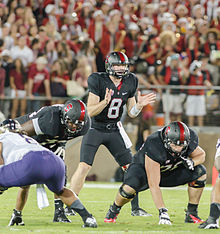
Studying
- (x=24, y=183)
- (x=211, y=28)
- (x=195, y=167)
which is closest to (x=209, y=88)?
(x=211, y=28)

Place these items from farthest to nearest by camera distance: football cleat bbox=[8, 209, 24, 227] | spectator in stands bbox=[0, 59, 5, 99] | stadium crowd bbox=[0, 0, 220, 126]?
stadium crowd bbox=[0, 0, 220, 126] < spectator in stands bbox=[0, 59, 5, 99] < football cleat bbox=[8, 209, 24, 227]

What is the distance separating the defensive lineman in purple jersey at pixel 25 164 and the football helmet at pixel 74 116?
1.82 feet

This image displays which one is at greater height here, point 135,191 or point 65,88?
point 65,88

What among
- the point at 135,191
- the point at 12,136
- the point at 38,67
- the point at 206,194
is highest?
the point at 38,67

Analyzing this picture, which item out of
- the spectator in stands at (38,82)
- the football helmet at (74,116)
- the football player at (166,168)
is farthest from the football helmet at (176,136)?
the spectator in stands at (38,82)

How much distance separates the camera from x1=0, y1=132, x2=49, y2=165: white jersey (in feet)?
17.4

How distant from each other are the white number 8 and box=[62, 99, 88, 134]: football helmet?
1499 mm

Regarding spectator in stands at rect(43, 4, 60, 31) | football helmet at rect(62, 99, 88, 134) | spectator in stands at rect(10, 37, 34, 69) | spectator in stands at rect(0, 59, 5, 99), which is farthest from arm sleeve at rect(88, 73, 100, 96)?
spectator in stands at rect(43, 4, 60, 31)

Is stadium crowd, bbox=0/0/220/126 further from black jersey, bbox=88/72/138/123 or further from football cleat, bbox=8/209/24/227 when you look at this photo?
football cleat, bbox=8/209/24/227

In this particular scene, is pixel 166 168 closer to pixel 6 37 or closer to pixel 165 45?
pixel 165 45

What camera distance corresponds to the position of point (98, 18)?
13.2 metres

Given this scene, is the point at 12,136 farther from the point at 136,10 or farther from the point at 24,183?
the point at 136,10

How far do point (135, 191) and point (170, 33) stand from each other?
721 centimetres

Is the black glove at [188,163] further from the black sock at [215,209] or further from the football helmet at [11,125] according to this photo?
the football helmet at [11,125]
